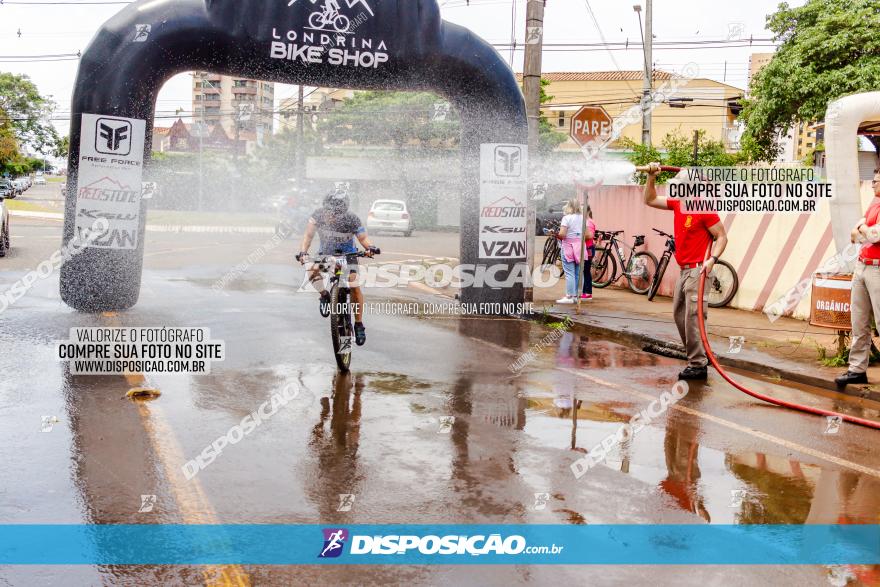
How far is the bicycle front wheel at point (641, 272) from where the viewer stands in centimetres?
1612

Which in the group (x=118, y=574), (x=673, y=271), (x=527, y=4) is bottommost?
(x=118, y=574)

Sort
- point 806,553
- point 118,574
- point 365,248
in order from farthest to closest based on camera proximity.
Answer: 1. point 365,248
2. point 806,553
3. point 118,574

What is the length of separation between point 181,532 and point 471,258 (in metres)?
9.16

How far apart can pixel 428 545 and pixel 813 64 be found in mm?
28506

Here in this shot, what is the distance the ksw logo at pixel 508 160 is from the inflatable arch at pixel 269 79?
0.05ft

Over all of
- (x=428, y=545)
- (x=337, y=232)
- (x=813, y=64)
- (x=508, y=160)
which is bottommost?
(x=428, y=545)

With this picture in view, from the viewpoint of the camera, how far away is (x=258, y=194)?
2719 inches

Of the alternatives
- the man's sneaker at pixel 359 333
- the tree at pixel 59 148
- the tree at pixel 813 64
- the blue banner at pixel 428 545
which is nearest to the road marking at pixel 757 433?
the blue banner at pixel 428 545

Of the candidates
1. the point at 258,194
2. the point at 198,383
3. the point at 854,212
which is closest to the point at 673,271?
the point at 854,212

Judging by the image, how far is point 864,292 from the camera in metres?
8.59

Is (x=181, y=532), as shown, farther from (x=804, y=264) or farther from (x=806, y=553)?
(x=804, y=264)

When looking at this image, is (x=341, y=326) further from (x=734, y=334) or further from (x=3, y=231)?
(x=3, y=231)

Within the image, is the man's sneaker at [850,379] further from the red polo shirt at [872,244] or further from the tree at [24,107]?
the tree at [24,107]

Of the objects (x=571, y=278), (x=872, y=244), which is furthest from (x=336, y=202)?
(x=571, y=278)
